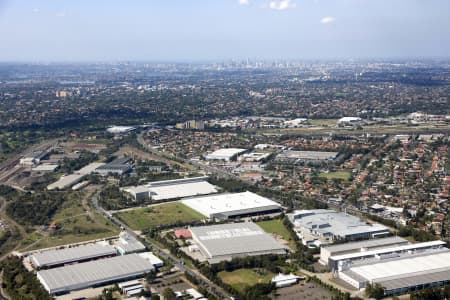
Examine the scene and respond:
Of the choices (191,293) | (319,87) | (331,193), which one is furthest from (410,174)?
(319,87)

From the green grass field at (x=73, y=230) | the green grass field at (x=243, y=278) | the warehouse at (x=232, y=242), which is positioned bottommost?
the green grass field at (x=73, y=230)

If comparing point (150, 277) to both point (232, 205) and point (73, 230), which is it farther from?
point (232, 205)

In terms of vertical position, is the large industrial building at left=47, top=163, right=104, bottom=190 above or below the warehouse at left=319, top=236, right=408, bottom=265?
below

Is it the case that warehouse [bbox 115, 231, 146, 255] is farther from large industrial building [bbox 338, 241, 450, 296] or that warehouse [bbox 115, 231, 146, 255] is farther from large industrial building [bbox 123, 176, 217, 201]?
large industrial building [bbox 338, 241, 450, 296]

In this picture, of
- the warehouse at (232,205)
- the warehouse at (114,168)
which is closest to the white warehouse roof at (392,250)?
the warehouse at (232,205)

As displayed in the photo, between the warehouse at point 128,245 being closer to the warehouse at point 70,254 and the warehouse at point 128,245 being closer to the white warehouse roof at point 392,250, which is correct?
the warehouse at point 70,254

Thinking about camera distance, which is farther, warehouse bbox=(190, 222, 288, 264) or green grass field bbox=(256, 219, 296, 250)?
green grass field bbox=(256, 219, 296, 250)

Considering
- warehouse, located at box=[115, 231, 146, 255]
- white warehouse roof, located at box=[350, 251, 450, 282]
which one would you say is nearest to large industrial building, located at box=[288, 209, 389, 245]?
white warehouse roof, located at box=[350, 251, 450, 282]
